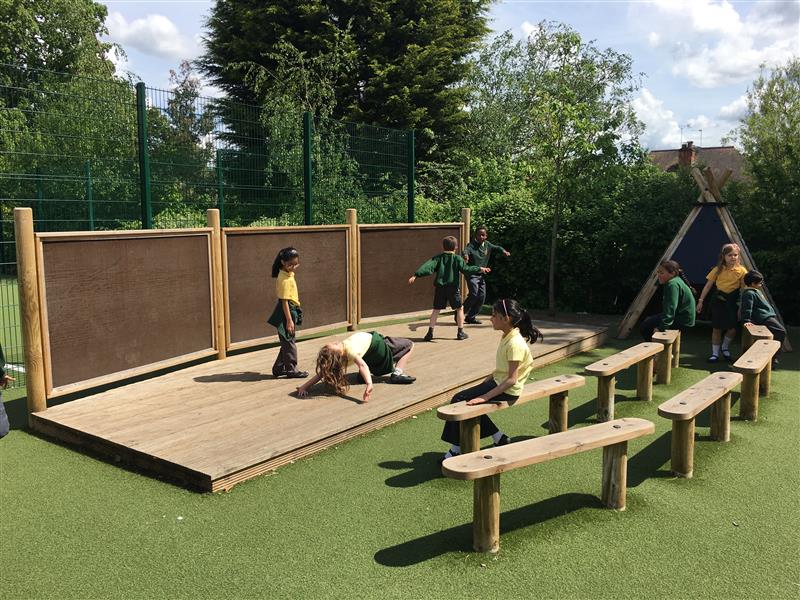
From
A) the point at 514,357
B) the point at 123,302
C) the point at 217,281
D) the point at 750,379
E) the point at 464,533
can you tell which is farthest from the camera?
the point at 217,281

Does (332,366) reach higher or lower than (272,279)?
lower

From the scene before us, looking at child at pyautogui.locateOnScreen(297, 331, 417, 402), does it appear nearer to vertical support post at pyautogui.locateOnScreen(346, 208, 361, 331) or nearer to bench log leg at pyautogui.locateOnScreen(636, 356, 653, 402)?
bench log leg at pyautogui.locateOnScreen(636, 356, 653, 402)

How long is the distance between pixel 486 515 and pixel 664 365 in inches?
204

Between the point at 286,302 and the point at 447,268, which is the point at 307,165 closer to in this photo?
the point at 447,268

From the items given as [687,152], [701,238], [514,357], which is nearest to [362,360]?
[514,357]

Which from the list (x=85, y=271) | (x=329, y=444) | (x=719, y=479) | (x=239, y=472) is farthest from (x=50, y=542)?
A: (x=719, y=479)

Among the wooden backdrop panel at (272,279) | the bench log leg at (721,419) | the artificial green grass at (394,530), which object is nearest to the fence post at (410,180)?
the wooden backdrop panel at (272,279)

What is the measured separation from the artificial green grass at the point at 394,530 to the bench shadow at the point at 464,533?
1cm

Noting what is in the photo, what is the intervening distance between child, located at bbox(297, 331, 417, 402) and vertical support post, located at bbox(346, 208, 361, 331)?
116 inches

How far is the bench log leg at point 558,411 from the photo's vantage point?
247 inches

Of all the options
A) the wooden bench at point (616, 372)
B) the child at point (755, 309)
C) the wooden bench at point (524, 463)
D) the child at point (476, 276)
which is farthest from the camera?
the child at point (476, 276)

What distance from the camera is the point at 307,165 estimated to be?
33.8 ft

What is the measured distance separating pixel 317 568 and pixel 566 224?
37.2 ft

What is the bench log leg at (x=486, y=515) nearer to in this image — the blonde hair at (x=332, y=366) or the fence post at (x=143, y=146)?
the blonde hair at (x=332, y=366)
